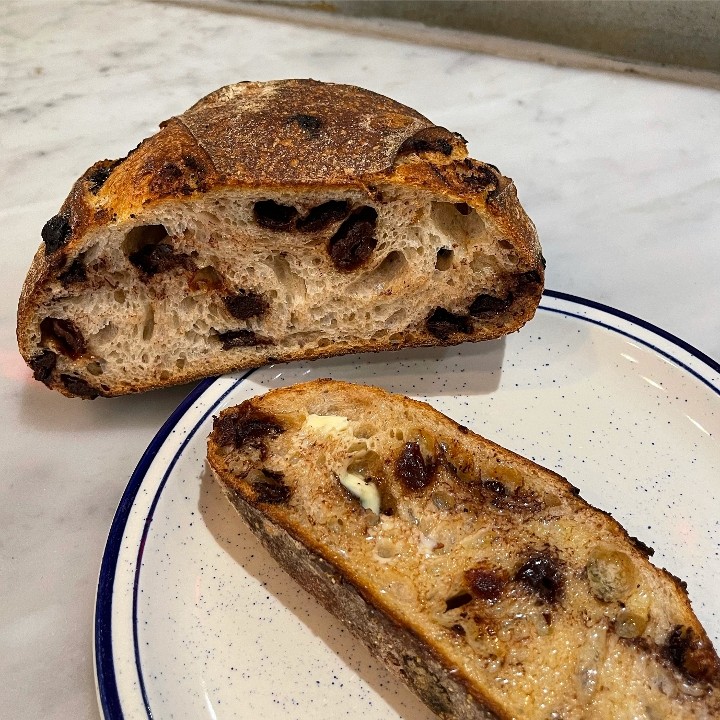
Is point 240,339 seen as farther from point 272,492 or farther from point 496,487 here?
point 496,487

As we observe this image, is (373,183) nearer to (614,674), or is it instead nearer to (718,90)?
(614,674)

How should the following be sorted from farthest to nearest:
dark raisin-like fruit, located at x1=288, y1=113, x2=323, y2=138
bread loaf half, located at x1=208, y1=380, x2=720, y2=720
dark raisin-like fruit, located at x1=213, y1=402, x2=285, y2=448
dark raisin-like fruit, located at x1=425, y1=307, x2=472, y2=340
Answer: dark raisin-like fruit, located at x1=425, y1=307, x2=472, y2=340, dark raisin-like fruit, located at x1=288, y1=113, x2=323, y2=138, dark raisin-like fruit, located at x1=213, y1=402, x2=285, y2=448, bread loaf half, located at x1=208, y1=380, x2=720, y2=720

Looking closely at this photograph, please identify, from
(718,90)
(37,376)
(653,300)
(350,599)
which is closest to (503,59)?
(718,90)

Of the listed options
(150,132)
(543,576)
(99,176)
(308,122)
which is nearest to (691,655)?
(543,576)

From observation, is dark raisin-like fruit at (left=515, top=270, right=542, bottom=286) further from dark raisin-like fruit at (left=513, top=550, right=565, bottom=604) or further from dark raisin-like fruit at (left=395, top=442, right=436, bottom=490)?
dark raisin-like fruit at (left=513, top=550, right=565, bottom=604)

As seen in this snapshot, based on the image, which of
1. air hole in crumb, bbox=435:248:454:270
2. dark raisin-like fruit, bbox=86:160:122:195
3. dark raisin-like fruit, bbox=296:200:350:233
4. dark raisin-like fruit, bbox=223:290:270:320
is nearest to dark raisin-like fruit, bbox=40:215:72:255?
dark raisin-like fruit, bbox=86:160:122:195

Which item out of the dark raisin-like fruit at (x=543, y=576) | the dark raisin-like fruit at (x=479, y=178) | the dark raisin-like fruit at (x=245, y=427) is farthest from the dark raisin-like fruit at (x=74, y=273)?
the dark raisin-like fruit at (x=543, y=576)
